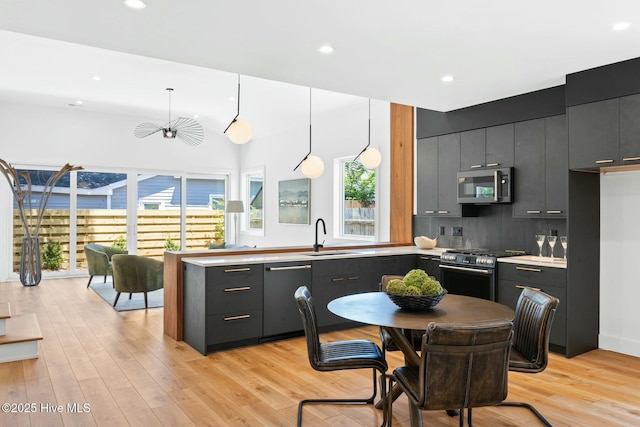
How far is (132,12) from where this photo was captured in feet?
9.81

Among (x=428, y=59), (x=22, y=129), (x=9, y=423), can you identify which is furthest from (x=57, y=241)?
(x=428, y=59)

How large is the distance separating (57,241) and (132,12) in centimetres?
706

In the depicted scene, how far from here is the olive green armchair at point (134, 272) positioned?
6.09 metres

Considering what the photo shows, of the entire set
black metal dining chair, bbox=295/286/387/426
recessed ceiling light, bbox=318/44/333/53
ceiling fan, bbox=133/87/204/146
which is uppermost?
ceiling fan, bbox=133/87/204/146

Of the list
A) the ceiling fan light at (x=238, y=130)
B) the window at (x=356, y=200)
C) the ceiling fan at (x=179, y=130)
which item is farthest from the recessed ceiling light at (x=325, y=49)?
the ceiling fan at (x=179, y=130)

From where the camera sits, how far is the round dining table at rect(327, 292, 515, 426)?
2346 mm

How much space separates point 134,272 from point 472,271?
415cm

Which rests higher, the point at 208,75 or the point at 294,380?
the point at 208,75

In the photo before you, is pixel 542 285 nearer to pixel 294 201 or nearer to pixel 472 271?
pixel 472 271

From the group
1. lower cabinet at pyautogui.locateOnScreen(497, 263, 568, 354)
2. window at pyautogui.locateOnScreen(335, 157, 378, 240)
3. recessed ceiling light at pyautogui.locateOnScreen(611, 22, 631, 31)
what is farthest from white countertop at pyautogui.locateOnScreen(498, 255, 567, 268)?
window at pyautogui.locateOnScreen(335, 157, 378, 240)

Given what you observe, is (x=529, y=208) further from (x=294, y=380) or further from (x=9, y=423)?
(x=9, y=423)

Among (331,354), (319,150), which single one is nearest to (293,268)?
(331,354)

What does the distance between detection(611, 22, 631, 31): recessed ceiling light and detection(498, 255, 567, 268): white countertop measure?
1943mm

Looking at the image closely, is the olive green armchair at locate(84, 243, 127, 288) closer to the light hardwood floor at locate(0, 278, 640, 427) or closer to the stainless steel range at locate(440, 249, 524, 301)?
the light hardwood floor at locate(0, 278, 640, 427)
